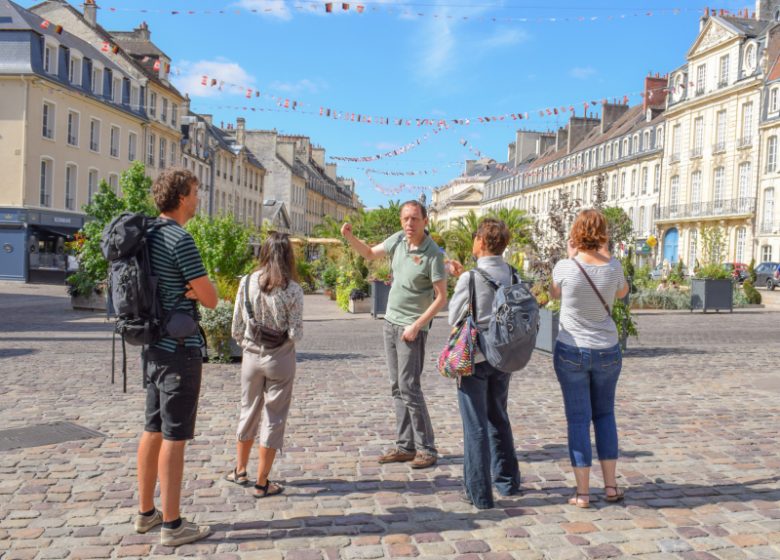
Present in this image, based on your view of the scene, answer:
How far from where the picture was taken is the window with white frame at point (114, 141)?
3967 cm

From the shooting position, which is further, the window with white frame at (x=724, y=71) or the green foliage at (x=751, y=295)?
the window with white frame at (x=724, y=71)

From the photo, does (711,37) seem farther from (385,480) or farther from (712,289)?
(385,480)

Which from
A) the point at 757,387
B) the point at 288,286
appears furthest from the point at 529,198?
the point at 288,286

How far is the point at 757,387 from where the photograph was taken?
8742 millimetres

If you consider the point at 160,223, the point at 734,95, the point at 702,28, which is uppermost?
the point at 702,28

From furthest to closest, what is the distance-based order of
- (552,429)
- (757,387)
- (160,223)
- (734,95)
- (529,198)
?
(529,198)
(734,95)
(757,387)
(552,429)
(160,223)

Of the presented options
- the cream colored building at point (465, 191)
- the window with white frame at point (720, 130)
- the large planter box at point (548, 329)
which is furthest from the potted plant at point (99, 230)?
the cream colored building at point (465, 191)

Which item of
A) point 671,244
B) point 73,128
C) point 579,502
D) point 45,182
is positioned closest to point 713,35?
point 671,244

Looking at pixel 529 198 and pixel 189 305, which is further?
pixel 529 198

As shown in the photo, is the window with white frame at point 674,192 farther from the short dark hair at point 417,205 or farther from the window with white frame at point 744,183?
the short dark hair at point 417,205

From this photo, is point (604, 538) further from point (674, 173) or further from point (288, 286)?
point (674, 173)

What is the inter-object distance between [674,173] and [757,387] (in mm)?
47796

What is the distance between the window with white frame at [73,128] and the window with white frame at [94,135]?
134 cm

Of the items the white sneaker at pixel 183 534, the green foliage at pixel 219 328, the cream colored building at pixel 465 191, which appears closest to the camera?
the white sneaker at pixel 183 534
